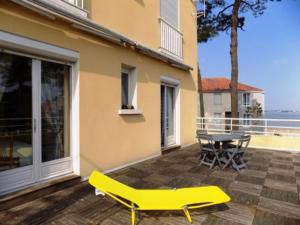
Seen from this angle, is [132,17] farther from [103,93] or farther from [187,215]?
[187,215]

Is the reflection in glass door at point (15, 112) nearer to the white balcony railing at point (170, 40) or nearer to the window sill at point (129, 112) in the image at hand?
the window sill at point (129, 112)

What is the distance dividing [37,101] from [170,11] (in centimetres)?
601

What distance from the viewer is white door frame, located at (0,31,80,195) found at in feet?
11.6

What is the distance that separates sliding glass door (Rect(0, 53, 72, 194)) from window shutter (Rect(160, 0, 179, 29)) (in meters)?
4.50

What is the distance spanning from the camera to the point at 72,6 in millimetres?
4336

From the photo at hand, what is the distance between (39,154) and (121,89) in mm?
2588

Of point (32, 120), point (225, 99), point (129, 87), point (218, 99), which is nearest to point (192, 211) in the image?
point (32, 120)

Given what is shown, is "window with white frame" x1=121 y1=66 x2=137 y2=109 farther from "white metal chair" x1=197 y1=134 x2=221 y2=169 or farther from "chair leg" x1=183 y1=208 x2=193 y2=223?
"chair leg" x1=183 y1=208 x2=193 y2=223

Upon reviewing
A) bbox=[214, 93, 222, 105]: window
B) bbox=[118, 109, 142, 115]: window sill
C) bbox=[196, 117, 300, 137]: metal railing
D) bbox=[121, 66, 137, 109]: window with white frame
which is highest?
bbox=[214, 93, 222, 105]: window

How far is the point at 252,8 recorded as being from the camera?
1336cm

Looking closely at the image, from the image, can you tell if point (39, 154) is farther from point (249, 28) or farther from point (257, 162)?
point (249, 28)

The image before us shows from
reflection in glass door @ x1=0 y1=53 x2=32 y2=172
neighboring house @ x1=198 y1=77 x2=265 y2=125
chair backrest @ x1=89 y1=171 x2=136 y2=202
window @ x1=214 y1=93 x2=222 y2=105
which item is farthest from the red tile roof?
reflection in glass door @ x1=0 y1=53 x2=32 y2=172

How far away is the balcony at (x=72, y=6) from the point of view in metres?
4.12

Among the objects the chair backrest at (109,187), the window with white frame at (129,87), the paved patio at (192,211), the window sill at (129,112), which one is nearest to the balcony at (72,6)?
the window with white frame at (129,87)
